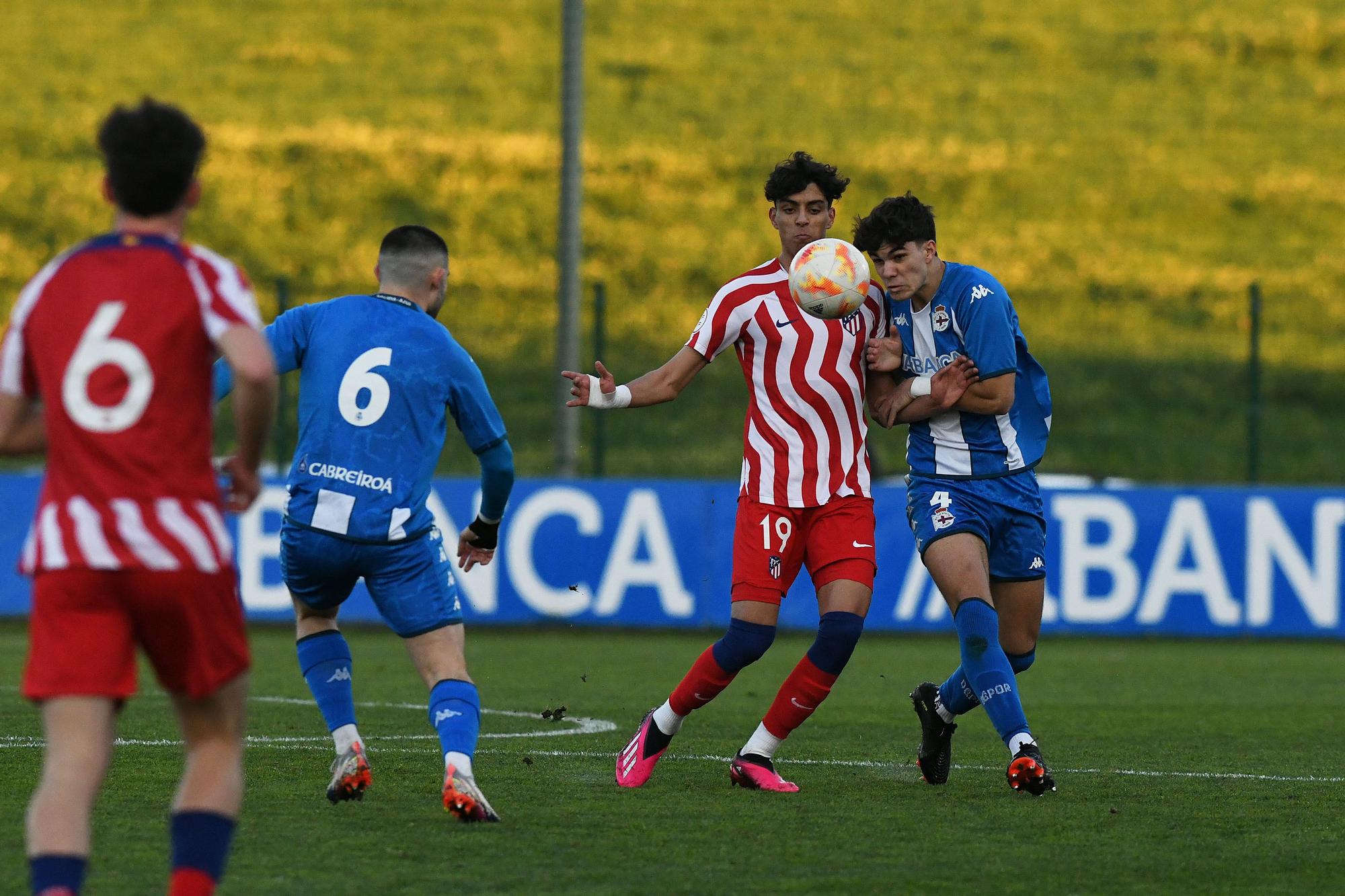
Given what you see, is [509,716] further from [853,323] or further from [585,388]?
[853,323]

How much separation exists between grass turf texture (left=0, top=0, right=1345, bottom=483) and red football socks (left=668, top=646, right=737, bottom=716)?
18.9m

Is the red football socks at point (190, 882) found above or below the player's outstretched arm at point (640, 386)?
below

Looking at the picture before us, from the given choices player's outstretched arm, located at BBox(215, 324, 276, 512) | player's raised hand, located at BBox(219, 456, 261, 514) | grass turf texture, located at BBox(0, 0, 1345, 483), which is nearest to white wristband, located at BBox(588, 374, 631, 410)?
player's raised hand, located at BBox(219, 456, 261, 514)

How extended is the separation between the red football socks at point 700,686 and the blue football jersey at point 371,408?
1378mm

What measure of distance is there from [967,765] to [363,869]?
3395 millimetres

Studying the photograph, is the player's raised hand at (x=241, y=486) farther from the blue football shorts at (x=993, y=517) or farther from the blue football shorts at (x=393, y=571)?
the blue football shorts at (x=993, y=517)

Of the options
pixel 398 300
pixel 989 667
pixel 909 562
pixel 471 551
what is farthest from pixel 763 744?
pixel 909 562

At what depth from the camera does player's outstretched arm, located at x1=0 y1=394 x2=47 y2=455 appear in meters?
4.57

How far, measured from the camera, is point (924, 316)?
25.5ft

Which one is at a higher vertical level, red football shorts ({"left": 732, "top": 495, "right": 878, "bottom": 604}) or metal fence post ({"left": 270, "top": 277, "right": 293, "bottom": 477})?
metal fence post ({"left": 270, "top": 277, "right": 293, "bottom": 477})

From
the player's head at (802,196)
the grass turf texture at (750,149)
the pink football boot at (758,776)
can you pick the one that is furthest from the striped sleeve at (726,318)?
the grass turf texture at (750,149)

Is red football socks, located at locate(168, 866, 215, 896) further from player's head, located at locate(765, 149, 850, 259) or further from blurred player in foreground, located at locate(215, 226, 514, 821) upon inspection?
player's head, located at locate(765, 149, 850, 259)

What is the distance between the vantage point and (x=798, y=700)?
24.8ft

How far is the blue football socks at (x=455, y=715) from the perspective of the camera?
21.4ft
